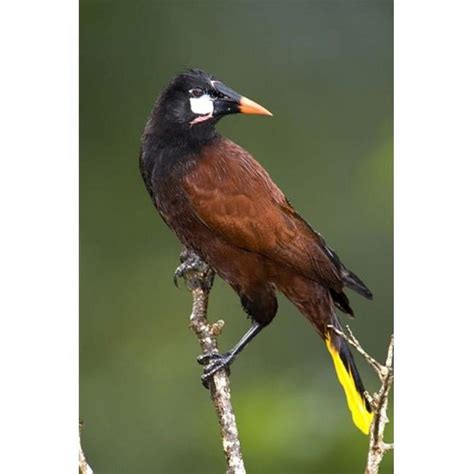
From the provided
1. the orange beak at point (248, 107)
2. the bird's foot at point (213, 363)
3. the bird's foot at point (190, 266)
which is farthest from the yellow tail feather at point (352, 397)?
the orange beak at point (248, 107)

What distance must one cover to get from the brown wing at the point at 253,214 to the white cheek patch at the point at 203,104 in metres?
0.09

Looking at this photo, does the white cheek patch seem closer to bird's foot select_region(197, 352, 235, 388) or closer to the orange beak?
the orange beak

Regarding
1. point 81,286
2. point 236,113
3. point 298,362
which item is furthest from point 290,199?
point 81,286

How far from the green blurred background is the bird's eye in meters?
0.07

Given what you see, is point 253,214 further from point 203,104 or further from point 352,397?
point 352,397

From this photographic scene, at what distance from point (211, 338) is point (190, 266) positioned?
20 centimetres

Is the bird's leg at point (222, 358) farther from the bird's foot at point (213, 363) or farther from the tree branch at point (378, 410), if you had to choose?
the tree branch at point (378, 410)

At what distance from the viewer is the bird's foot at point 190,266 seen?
2.52 metres

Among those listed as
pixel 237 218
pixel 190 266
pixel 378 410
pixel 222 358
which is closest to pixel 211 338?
pixel 222 358

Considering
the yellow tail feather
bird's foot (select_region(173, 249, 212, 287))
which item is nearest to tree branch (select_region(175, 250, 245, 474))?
bird's foot (select_region(173, 249, 212, 287))

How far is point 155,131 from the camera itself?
8.23 ft

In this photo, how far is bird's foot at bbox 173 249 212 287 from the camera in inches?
99.0
